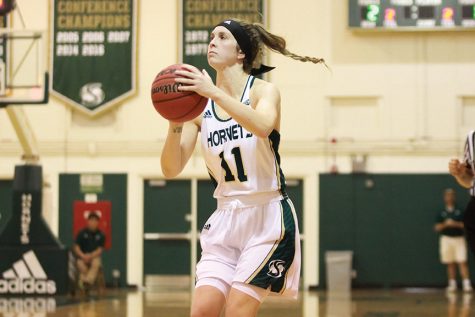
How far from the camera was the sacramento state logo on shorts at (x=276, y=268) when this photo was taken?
4.51 metres

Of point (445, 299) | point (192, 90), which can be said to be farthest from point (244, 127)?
point (445, 299)

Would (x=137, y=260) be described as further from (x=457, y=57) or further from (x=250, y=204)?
(x=250, y=204)

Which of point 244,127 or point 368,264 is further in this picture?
point 368,264

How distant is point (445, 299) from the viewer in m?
14.5

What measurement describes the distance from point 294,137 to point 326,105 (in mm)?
860

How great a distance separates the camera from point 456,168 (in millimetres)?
6809

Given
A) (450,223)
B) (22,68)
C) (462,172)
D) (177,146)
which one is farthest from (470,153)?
(450,223)

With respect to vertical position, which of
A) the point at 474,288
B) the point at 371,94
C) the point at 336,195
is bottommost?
the point at 474,288

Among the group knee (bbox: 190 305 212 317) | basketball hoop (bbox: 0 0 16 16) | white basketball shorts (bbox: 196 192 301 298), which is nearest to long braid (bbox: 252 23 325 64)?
white basketball shorts (bbox: 196 192 301 298)

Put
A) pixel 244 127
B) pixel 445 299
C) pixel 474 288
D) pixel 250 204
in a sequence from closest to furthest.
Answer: pixel 244 127, pixel 250 204, pixel 445 299, pixel 474 288

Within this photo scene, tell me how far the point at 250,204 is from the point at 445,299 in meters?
10.6

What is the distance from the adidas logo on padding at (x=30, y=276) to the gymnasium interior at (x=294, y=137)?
2850 mm

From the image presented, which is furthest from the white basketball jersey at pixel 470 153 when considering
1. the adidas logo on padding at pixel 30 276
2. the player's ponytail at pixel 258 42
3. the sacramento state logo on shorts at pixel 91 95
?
the sacramento state logo on shorts at pixel 91 95

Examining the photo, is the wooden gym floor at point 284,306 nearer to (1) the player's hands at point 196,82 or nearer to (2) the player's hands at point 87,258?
(2) the player's hands at point 87,258
